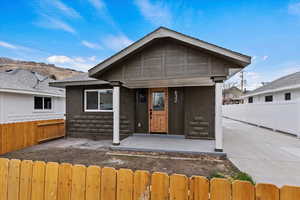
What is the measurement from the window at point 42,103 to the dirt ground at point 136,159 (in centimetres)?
356

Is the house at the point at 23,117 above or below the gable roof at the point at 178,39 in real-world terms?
below

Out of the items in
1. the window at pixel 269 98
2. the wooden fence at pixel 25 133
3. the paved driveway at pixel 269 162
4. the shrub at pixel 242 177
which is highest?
the window at pixel 269 98

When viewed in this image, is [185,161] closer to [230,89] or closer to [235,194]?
[235,194]

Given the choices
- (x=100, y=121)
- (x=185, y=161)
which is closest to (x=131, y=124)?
(x=100, y=121)

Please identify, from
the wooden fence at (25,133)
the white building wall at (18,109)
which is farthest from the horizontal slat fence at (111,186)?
the white building wall at (18,109)

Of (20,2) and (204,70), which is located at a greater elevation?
(20,2)

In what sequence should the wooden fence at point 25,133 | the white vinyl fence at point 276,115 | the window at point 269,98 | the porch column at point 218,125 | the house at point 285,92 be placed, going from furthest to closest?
the window at point 269,98, the house at point 285,92, the white vinyl fence at point 276,115, the wooden fence at point 25,133, the porch column at point 218,125

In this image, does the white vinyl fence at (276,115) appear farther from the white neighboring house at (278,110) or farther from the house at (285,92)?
the house at (285,92)

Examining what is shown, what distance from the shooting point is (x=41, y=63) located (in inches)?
1094

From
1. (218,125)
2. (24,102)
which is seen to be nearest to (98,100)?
(24,102)

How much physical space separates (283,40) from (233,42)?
13.0ft

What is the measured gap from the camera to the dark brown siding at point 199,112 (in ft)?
19.5

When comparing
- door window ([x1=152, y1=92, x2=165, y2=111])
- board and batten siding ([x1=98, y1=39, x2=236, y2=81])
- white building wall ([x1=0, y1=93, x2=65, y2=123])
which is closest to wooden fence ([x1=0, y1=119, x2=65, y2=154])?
white building wall ([x1=0, y1=93, x2=65, y2=123])

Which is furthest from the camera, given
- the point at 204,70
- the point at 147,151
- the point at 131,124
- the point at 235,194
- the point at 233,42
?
the point at 233,42
